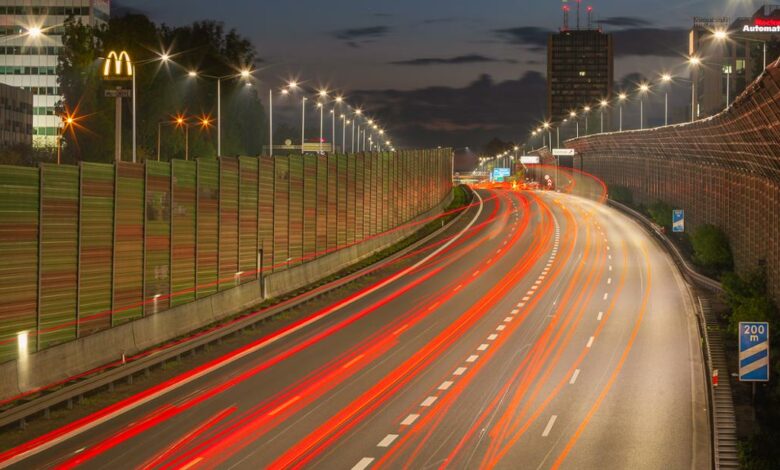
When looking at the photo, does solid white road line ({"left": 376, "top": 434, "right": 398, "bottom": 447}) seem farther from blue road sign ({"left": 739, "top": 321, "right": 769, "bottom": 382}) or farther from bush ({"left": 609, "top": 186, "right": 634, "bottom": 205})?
bush ({"left": 609, "top": 186, "right": 634, "bottom": 205})

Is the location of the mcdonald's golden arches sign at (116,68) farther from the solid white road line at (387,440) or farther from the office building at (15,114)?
the office building at (15,114)

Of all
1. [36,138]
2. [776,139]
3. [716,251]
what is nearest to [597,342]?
[776,139]

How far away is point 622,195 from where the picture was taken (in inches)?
4611

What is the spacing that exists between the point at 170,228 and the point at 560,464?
1827 centimetres

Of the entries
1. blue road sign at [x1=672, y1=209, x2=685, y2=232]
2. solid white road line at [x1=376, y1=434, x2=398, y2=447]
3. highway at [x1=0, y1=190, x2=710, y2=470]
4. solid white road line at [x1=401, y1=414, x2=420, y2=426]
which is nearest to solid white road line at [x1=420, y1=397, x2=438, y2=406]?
highway at [x1=0, y1=190, x2=710, y2=470]

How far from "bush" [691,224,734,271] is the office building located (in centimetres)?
10370

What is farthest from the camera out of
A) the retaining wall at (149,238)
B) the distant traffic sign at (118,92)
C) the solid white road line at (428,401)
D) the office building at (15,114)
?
the office building at (15,114)

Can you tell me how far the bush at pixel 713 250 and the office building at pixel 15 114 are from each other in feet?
340

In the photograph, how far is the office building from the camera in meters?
148

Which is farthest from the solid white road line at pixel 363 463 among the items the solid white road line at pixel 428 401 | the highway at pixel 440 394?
the solid white road line at pixel 428 401

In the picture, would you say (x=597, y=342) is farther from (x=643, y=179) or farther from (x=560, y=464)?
(x=643, y=179)

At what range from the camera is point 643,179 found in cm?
10831

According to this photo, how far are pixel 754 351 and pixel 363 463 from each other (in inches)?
342

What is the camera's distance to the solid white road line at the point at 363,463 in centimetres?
2016
